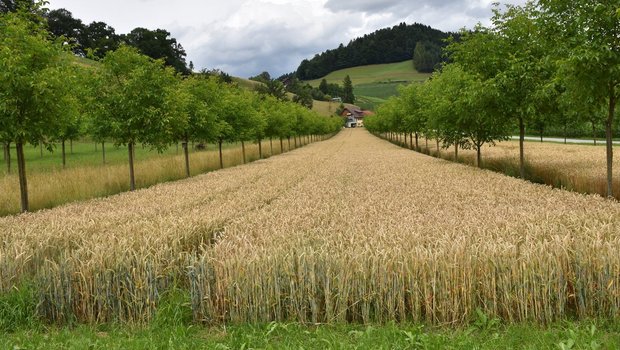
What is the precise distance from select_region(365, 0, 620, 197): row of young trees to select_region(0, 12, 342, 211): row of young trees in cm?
1352

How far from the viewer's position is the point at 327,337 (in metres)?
5.23

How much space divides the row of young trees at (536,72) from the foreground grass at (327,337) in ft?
27.7

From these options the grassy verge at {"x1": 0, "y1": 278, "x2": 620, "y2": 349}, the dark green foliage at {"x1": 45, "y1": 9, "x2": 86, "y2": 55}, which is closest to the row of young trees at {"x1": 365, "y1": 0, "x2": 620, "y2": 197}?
the grassy verge at {"x1": 0, "y1": 278, "x2": 620, "y2": 349}

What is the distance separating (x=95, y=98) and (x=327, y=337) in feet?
54.3

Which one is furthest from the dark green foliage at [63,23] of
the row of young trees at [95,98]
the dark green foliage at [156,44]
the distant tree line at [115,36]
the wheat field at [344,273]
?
the wheat field at [344,273]

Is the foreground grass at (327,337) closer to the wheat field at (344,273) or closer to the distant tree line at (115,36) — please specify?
the wheat field at (344,273)

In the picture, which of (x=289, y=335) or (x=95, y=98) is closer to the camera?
(x=289, y=335)

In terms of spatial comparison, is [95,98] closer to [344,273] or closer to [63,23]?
[344,273]

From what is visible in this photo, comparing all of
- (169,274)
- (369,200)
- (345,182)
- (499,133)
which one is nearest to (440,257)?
(169,274)

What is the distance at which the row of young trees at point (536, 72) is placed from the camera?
38.9ft

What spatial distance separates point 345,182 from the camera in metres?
18.3

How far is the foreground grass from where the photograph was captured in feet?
15.7

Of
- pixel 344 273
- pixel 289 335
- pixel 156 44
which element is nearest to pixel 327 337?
pixel 289 335

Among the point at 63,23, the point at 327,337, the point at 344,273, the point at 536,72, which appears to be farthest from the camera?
the point at 63,23
